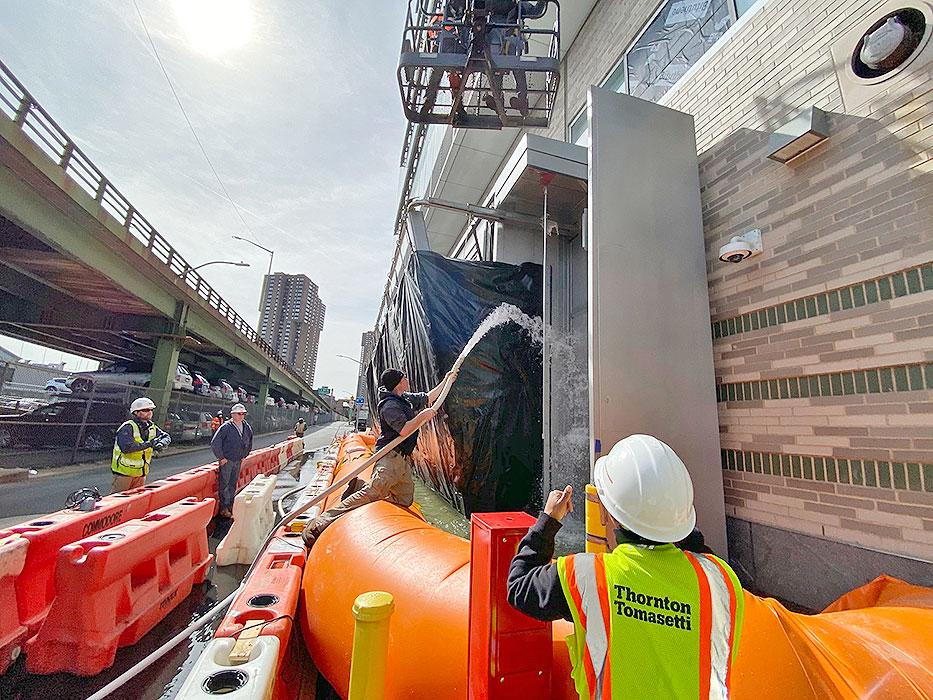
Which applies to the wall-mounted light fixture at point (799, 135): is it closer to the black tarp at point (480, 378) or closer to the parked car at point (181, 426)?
the black tarp at point (480, 378)

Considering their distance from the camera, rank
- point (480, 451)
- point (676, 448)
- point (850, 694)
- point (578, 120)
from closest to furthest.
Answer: point (850, 694) < point (676, 448) < point (480, 451) < point (578, 120)

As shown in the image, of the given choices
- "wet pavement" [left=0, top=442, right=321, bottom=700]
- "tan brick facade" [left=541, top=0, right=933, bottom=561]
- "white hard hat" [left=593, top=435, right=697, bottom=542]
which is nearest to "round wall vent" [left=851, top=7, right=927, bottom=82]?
"tan brick facade" [left=541, top=0, right=933, bottom=561]

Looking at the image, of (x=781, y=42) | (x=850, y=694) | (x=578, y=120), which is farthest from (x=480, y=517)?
(x=578, y=120)

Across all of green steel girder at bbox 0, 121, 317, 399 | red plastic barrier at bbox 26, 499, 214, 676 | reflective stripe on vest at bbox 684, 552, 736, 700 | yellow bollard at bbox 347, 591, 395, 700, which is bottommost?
red plastic barrier at bbox 26, 499, 214, 676

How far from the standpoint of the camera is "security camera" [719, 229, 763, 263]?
3480mm

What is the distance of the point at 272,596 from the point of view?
2.29 m

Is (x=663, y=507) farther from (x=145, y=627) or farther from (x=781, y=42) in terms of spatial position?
(x=781, y=42)

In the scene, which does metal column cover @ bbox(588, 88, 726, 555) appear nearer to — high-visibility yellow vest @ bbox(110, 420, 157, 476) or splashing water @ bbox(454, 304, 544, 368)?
splashing water @ bbox(454, 304, 544, 368)

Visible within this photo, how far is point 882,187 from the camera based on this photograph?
8.94ft

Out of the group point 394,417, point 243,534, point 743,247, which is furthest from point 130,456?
point 743,247

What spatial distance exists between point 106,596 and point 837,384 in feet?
16.3

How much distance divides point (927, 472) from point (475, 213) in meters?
5.59

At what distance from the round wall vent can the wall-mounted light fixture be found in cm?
35

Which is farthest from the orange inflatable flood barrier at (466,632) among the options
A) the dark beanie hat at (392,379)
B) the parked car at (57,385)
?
the parked car at (57,385)
